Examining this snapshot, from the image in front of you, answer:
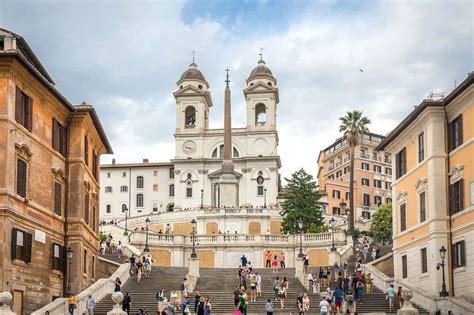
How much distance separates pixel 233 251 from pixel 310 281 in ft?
89.9

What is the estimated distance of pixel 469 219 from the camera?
40.9m

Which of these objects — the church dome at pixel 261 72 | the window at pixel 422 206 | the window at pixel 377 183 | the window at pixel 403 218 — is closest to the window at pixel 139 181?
the church dome at pixel 261 72

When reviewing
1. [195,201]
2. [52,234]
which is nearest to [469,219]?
[52,234]

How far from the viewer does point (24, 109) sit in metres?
39.7

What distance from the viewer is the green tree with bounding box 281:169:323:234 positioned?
95.1m

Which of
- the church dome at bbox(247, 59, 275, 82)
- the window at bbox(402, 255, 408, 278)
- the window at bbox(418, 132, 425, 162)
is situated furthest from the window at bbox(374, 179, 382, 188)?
the window at bbox(418, 132, 425, 162)

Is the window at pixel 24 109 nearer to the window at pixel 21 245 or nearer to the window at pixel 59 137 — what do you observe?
the window at pixel 59 137

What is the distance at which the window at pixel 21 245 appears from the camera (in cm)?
3716

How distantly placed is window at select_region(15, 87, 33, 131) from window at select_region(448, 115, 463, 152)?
2007 cm

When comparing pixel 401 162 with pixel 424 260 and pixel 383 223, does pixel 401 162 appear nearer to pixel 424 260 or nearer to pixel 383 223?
pixel 424 260

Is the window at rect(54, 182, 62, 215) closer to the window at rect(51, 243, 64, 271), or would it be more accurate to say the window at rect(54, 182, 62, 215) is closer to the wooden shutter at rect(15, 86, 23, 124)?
the window at rect(51, 243, 64, 271)

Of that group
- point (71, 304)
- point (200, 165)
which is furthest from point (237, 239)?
point (200, 165)

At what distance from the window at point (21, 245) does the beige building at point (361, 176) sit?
101m

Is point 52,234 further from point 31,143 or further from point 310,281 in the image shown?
point 310,281
